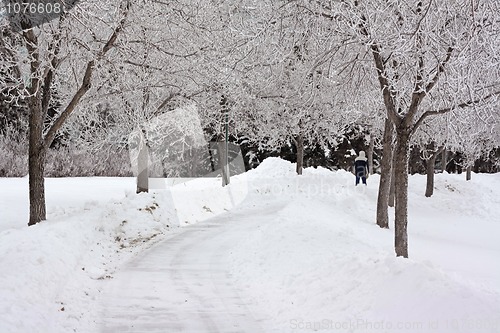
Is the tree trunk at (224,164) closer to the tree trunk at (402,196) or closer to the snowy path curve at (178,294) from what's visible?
the snowy path curve at (178,294)

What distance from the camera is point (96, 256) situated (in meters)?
9.52

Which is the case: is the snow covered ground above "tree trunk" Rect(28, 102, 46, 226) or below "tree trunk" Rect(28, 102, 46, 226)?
below

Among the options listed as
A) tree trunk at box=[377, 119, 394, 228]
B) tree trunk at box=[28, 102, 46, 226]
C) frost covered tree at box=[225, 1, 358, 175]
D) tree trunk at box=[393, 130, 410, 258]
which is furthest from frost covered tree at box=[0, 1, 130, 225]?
tree trunk at box=[377, 119, 394, 228]

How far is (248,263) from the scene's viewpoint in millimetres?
9180

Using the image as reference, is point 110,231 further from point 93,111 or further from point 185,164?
point 185,164

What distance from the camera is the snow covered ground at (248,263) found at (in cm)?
579

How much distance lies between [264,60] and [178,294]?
711 cm

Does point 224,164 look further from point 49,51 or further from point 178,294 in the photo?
point 178,294

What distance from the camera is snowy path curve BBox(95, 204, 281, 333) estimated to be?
6.04 meters

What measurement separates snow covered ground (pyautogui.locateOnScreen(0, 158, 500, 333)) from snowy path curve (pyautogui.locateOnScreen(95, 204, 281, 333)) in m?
0.05

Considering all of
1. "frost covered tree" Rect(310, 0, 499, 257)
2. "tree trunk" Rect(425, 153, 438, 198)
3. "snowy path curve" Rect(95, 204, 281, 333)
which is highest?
"frost covered tree" Rect(310, 0, 499, 257)

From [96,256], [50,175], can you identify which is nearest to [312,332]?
[96,256]

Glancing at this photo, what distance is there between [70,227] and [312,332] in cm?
629

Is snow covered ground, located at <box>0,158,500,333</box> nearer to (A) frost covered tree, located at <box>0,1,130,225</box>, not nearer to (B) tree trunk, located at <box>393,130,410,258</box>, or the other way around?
(B) tree trunk, located at <box>393,130,410,258</box>
